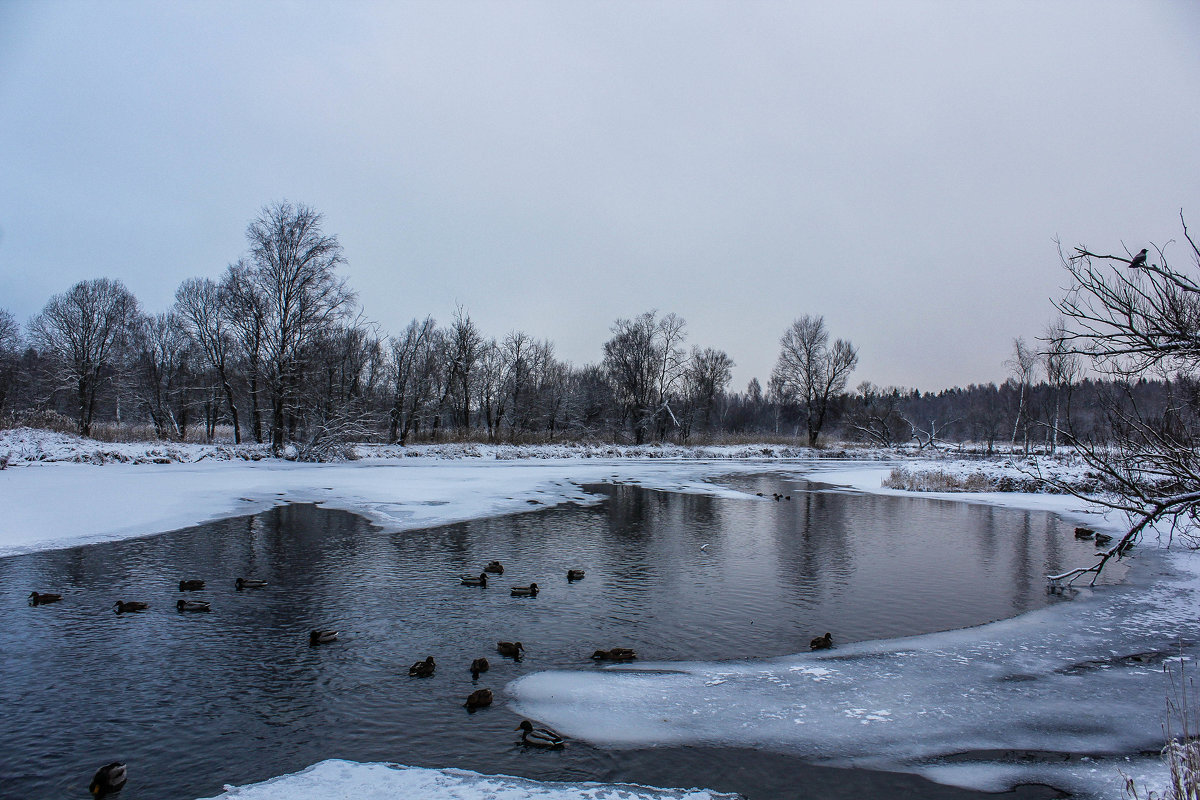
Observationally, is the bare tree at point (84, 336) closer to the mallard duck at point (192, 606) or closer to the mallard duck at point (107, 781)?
the mallard duck at point (192, 606)

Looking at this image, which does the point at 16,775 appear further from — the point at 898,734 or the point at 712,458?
the point at 712,458

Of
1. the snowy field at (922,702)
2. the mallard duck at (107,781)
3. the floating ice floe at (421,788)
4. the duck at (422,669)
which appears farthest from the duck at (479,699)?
the mallard duck at (107,781)

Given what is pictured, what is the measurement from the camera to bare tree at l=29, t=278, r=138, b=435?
41875 mm

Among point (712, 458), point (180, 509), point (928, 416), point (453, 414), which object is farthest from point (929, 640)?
point (928, 416)

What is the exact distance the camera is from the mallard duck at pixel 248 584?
10.2 m

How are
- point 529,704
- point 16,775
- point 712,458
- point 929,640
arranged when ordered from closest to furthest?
point 16,775, point 529,704, point 929,640, point 712,458

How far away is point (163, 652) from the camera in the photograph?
24.8ft

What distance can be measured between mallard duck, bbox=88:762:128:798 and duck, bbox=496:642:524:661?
3.78 m

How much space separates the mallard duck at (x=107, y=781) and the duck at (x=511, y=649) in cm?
378

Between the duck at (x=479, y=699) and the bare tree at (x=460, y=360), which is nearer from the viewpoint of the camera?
the duck at (x=479, y=699)

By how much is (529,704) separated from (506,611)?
310 centimetres

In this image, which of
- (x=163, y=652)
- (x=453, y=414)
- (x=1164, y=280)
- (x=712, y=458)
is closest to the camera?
(x=1164, y=280)

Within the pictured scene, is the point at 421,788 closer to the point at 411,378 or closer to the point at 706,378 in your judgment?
the point at 411,378

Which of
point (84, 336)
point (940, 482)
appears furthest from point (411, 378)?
point (940, 482)
